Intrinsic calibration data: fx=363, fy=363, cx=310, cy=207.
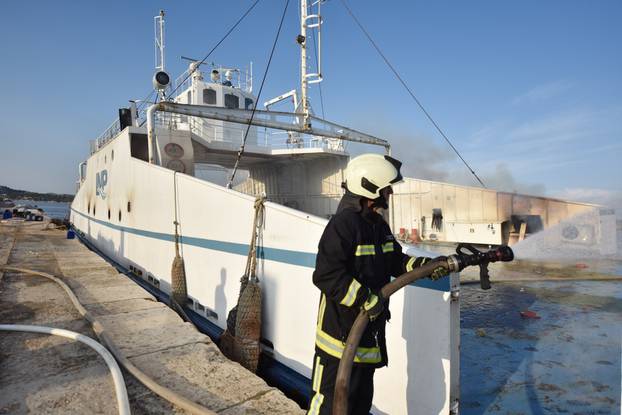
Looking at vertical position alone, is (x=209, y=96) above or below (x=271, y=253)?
above

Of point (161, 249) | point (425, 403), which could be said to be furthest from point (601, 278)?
point (161, 249)

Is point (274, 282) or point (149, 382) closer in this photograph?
point (149, 382)

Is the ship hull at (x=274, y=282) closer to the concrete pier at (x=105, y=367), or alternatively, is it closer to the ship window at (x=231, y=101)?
the concrete pier at (x=105, y=367)

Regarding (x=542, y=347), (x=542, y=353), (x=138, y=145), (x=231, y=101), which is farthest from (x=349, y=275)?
(x=231, y=101)

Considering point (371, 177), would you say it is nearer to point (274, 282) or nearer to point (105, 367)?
point (274, 282)

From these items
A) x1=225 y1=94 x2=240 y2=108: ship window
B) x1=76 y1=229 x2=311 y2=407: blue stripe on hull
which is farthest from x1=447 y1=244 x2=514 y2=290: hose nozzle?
x1=225 y1=94 x2=240 y2=108: ship window

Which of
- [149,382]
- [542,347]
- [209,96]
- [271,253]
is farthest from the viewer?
[209,96]

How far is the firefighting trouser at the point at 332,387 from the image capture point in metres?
1.93

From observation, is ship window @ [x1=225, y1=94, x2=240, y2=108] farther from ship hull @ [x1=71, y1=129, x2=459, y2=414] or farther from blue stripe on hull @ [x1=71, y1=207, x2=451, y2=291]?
blue stripe on hull @ [x1=71, y1=207, x2=451, y2=291]

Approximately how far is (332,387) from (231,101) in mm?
12722

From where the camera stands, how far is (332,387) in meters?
1.95

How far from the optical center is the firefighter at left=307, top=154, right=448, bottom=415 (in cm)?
185

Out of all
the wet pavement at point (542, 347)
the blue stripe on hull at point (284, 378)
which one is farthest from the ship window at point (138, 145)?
the wet pavement at point (542, 347)

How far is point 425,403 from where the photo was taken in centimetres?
243
